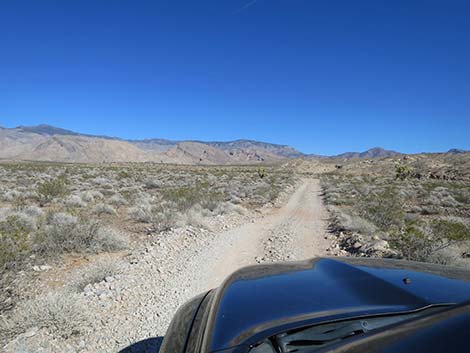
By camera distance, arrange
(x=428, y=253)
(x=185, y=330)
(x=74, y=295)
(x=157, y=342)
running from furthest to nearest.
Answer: (x=428, y=253)
(x=74, y=295)
(x=157, y=342)
(x=185, y=330)

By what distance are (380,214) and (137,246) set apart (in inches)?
403

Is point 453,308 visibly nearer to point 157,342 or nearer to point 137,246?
point 157,342

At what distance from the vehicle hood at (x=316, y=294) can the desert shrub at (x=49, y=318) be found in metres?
3.04

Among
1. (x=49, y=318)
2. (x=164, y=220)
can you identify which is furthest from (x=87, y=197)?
(x=49, y=318)

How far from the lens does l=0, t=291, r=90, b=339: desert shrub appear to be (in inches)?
162

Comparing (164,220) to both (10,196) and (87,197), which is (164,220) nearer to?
(87,197)

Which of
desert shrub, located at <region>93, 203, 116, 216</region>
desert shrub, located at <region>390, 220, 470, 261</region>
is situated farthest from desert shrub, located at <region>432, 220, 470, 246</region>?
desert shrub, located at <region>93, 203, 116, 216</region>

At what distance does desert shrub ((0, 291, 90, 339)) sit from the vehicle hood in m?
3.04

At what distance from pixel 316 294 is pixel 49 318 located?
3912 millimetres

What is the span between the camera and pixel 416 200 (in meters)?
22.6

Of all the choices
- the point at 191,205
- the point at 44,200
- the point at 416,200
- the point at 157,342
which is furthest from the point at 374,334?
the point at 416,200

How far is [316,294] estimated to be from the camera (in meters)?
2.13

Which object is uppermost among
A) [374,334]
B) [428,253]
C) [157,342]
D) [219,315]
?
[374,334]

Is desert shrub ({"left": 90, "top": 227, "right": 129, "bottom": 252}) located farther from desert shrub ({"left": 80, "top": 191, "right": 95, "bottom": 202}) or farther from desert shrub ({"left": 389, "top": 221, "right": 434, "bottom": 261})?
desert shrub ({"left": 80, "top": 191, "right": 95, "bottom": 202})
